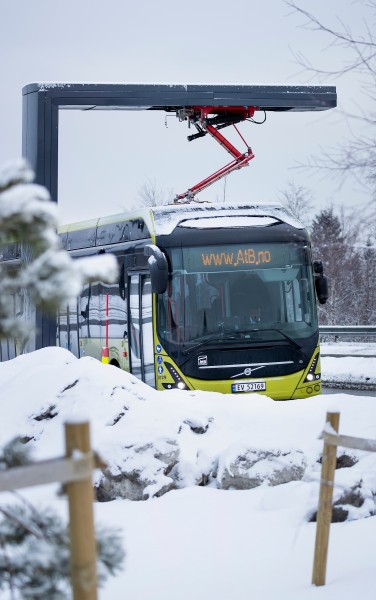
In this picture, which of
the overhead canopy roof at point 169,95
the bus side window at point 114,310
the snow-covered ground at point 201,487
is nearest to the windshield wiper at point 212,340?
the bus side window at point 114,310

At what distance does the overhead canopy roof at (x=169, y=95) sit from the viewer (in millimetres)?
16375

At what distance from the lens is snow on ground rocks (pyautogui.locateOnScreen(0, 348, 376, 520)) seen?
8.16 meters

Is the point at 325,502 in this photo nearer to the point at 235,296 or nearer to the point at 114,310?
the point at 235,296

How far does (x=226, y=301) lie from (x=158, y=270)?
1.03 meters

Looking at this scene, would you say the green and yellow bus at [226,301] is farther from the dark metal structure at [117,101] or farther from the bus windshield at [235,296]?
the dark metal structure at [117,101]

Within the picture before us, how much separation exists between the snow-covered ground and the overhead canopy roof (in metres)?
6.37

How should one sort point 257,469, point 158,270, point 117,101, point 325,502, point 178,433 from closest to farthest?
point 325,502 → point 257,469 → point 178,433 → point 158,270 → point 117,101

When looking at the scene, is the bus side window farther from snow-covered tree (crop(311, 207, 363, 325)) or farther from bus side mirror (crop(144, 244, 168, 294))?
snow-covered tree (crop(311, 207, 363, 325))

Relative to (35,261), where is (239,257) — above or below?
above

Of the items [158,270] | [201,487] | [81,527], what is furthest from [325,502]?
[158,270]

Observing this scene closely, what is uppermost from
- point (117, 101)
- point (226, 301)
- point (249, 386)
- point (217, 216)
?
point (117, 101)

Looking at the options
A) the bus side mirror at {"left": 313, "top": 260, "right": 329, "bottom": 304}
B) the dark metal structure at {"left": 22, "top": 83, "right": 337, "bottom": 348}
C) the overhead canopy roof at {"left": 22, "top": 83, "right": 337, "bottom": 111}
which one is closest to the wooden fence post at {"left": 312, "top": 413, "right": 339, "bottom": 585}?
the bus side mirror at {"left": 313, "top": 260, "right": 329, "bottom": 304}

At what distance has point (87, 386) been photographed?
9203mm

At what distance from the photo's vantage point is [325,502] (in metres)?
5.73
